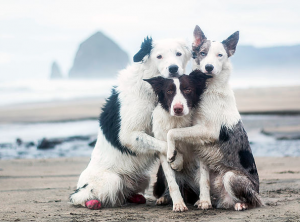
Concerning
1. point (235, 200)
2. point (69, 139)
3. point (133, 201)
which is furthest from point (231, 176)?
point (69, 139)

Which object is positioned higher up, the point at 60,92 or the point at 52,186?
the point at 60,92

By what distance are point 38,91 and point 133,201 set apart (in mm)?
29063

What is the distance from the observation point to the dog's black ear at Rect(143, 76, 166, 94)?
5.42 m

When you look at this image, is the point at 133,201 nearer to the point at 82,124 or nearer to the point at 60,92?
the point at 82,124

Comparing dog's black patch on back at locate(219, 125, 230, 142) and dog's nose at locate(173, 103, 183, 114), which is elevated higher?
dog's nose at locate(173, 103, 183, 114)

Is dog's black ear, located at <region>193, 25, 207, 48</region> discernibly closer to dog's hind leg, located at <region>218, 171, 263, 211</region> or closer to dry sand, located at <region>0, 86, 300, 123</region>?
dog's hind leg, located at <region>218, 171, 263, 211</region>

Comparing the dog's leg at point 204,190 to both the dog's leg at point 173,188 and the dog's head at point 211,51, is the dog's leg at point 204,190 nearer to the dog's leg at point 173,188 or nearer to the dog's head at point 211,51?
the dog's leg at point 173,188

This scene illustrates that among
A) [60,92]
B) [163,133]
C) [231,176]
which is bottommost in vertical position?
[231,176]

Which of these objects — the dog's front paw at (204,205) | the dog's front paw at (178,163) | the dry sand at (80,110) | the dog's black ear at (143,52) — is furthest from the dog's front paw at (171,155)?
the dry sand at (80,110)

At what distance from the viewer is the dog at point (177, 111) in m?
5.18

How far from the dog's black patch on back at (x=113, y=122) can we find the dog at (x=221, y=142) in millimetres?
862

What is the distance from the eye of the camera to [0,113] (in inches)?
808

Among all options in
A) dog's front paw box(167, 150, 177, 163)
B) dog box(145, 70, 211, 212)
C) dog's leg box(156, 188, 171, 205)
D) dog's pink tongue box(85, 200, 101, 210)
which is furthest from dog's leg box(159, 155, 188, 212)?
dog's pink tongue box(85, 200, 101, 210)

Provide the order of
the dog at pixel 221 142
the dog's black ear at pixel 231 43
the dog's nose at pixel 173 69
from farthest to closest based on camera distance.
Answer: the dog's black ear at pixel 231 43 < the dog's nose at pixel 173 69 < the dog at pixel 221 142
